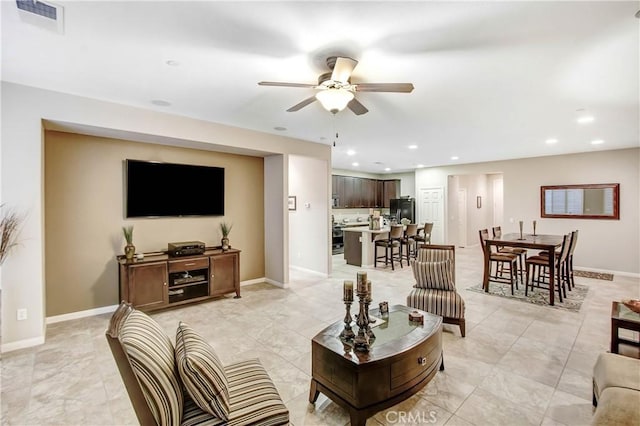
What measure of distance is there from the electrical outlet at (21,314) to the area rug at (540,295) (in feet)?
20.0

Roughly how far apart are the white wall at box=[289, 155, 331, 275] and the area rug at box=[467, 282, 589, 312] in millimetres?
2900

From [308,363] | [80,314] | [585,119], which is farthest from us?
[585,119]

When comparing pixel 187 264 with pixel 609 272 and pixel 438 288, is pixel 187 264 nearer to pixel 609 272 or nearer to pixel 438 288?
pixel 438 288

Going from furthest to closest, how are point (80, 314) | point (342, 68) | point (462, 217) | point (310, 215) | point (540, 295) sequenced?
point (462, 217) → point (310, 215) → point (540, 295) → point (80, 314) → point (342, 68)

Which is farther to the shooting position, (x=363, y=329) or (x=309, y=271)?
(x=309, y=271)

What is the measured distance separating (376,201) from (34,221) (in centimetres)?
946

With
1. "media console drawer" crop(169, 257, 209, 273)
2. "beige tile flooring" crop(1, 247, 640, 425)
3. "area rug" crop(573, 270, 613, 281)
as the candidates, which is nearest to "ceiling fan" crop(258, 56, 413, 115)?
"beige tile flooring" crop(1, 247, 640, 425)

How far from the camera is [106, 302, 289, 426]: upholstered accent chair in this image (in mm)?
1222

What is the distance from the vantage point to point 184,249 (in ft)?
14.1

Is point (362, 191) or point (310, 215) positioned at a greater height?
point (362, 191)

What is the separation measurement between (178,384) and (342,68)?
2.32 meters

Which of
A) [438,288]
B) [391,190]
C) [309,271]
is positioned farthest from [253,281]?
[391,190]

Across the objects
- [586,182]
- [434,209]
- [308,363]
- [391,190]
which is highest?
[391,190]

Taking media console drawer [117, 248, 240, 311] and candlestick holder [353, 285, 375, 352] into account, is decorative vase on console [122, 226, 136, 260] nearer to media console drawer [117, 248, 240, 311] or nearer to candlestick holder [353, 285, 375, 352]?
media console drawer [117, 248, 240, 311]
